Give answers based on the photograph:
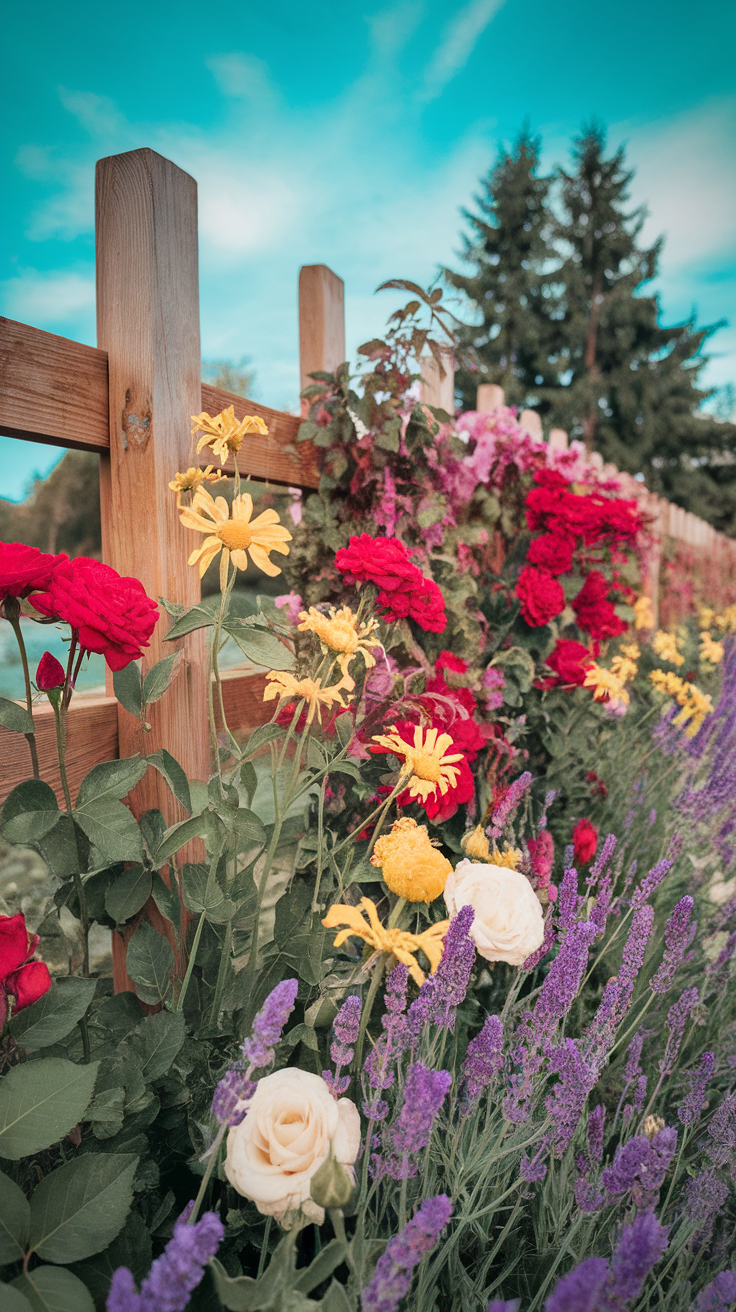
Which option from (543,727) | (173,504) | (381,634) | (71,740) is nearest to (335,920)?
(71,740)

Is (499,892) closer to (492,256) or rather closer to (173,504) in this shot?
(173,504)

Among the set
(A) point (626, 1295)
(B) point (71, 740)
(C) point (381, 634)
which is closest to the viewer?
(A) point (626, 1295)

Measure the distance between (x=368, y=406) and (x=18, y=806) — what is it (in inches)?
50.0

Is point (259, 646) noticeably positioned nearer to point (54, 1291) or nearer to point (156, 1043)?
point (156, 1043)

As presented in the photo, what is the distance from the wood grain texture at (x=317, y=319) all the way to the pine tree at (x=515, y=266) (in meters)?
18.1

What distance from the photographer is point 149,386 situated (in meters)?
1.20

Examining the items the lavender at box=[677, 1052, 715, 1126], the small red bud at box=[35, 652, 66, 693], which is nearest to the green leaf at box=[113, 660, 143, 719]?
the small red bud at box=[35, 652, 66, 693]

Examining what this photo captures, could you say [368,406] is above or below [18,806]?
above

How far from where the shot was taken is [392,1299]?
462mm

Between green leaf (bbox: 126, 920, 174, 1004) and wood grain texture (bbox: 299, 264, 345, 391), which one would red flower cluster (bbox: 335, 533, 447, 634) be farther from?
wood grain texture (bbox: 299, 264, 345, 391)

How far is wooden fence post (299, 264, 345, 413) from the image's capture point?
5.94 feet

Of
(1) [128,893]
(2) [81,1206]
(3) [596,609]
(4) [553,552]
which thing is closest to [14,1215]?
(2) [81,1206]

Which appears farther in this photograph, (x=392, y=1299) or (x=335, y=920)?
(x=335, y=920)

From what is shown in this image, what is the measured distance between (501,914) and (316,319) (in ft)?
4.98
